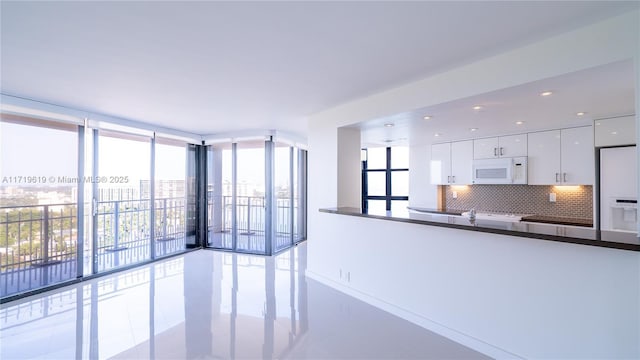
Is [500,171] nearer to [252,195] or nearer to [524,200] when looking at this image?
[524,200]

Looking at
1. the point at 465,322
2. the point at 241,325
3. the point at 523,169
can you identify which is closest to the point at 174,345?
the point at 241,325

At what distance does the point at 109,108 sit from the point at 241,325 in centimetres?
340

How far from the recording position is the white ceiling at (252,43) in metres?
1.72

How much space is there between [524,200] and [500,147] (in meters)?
1.00

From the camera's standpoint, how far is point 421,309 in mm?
2947

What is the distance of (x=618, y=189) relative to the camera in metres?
3.47

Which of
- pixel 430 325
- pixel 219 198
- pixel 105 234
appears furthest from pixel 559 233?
pixel 105 234

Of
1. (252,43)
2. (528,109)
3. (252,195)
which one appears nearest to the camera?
(252,43)

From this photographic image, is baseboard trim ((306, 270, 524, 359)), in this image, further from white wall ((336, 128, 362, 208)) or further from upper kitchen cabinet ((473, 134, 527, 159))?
upper kitchen cabinet ((473, 134, 527, 159))

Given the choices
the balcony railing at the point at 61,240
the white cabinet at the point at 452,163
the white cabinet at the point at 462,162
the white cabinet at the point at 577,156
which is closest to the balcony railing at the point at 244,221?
the balcony railing at the point at 61,240

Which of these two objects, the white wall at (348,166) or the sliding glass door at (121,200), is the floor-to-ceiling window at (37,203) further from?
the white wall at (348,166)

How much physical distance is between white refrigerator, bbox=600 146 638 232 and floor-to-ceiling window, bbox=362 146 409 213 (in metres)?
3.43

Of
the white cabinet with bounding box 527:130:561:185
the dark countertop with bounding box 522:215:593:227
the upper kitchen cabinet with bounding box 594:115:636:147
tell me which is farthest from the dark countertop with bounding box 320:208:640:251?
the white cabinet with bounding box 527:130:561:185

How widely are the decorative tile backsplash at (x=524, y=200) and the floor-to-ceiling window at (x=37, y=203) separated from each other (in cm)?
631
